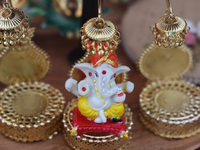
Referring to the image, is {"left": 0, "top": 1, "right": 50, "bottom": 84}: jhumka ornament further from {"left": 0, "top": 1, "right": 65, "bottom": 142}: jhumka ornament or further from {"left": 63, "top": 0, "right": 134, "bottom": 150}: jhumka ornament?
{"left": 63, "top": 0, "right": 134, "bottom": 150}: jhumka ornament

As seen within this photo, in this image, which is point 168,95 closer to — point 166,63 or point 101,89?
point 166,63

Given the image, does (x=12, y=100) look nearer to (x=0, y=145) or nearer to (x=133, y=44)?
(x=0, y=145)

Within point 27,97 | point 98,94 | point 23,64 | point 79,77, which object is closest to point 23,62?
point 23,64

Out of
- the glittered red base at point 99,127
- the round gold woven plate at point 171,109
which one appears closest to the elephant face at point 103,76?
the glittered red base at point 99,127

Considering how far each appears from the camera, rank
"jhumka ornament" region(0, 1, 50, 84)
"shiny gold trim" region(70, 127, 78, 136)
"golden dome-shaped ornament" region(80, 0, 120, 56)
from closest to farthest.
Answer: "golden dome-shaped ornament" region(80, 0, 120, 56), "shiny gold trim" region(70, 127, 78, 136), "jhumka ornament" region(0, 1, 50, 84)

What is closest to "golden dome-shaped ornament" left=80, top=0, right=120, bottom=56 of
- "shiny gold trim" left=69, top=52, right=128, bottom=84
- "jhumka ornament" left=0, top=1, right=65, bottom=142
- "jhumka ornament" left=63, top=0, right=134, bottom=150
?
"jhumka ornament" left=63, top=0, right=134, bottom=150

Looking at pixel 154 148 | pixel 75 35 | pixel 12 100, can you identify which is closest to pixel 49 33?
pixel 75 35

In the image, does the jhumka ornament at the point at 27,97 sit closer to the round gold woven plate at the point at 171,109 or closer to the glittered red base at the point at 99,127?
the glittered red base at the point at 99,127
